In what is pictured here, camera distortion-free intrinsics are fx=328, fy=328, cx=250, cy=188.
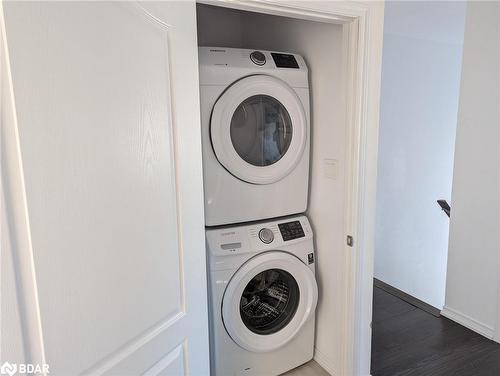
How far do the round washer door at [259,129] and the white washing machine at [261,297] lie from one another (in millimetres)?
319

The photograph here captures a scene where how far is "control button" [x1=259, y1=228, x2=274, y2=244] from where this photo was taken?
68.3 inches

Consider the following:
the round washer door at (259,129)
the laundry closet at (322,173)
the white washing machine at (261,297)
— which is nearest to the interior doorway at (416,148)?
the laundry closet at (322,173)

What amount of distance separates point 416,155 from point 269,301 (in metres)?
2.72

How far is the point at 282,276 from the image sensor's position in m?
1.85

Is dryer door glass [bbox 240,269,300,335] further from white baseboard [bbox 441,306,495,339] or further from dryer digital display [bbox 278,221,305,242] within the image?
white baseboard [bbox 441,306,495,339]

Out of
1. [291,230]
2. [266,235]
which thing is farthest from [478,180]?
[266,235]

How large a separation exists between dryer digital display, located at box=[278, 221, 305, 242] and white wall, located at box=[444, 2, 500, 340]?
125cm

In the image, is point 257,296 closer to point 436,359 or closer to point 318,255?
point 318,255

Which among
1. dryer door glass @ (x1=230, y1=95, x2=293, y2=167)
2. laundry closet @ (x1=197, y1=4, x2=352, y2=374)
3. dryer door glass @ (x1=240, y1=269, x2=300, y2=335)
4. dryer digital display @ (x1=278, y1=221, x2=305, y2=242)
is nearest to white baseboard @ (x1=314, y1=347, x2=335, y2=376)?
laundry closet @ (x1=197, y1=4, x2=352, y2=374)

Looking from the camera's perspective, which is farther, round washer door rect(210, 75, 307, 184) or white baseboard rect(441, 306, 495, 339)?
white baseboard rect(441, 306, 495, 339)

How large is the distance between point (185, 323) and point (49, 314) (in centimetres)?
49

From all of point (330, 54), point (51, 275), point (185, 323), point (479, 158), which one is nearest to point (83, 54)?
point (51, 275)

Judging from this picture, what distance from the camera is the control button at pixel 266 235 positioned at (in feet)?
5.69

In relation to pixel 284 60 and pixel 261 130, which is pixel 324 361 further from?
pixel 284 60
